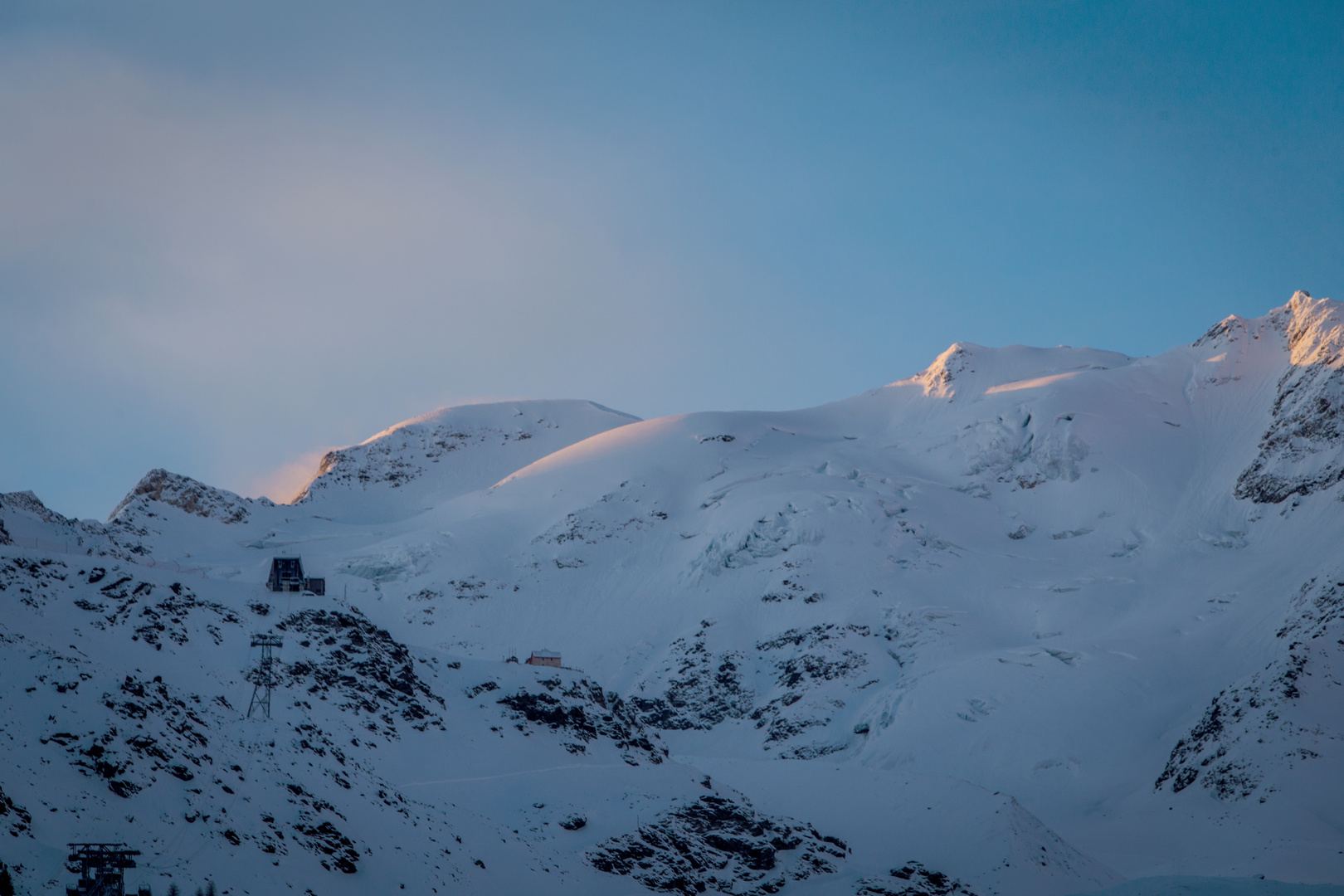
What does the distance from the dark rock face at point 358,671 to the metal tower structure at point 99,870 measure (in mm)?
29961

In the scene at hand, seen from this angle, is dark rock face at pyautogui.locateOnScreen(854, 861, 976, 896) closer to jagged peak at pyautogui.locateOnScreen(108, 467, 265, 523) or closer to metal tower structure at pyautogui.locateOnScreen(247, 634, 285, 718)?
metal tower structure at pyautogui.locateOnScreen(247, 634, 285, 718)

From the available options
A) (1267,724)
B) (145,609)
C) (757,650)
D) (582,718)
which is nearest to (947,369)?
(757,650)

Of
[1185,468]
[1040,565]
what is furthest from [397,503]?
[1185,468]

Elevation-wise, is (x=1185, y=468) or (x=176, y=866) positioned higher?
(x=1185, y=468)

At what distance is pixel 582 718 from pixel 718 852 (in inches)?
549

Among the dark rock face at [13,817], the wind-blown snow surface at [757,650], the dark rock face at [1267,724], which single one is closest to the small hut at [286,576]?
the wind-blown snow surface at [757,650]

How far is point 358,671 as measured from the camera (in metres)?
73.0

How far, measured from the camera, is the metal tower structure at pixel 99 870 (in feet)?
121

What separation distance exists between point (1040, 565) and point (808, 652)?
31597 millimetres

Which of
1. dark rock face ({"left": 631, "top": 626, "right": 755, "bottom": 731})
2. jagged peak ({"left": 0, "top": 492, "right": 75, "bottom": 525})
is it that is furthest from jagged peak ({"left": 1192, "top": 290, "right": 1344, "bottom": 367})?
jagged peak ({"left": 0, "top": 492, "right": 75, "bottom": 525})

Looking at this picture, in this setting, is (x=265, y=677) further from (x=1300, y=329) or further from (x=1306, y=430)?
(x=1300, y=329)

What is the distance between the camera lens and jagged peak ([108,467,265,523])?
165000 mm

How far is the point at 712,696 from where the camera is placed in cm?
11825

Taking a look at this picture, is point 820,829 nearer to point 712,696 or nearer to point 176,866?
point 712,696
